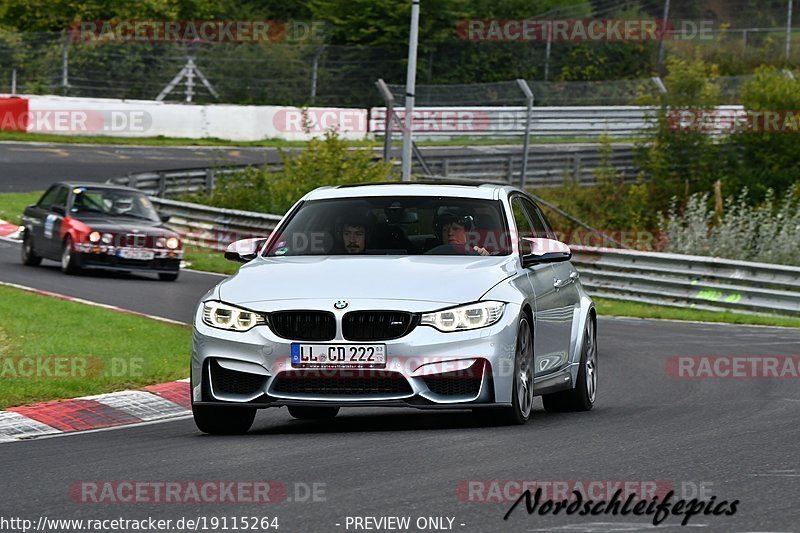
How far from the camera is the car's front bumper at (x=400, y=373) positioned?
9.36 meters

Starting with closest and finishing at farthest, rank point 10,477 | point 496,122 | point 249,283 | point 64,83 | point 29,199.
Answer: point 10,477 < point 249,283 < point 29,199 < point 496,122 < point 64,83

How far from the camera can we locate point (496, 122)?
44.3 meters

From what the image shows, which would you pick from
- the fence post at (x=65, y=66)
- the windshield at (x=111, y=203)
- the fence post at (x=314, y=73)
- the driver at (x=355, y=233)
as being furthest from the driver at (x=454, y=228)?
the fence post at (x=314, y=73)

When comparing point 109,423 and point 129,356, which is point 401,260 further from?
point 129,356

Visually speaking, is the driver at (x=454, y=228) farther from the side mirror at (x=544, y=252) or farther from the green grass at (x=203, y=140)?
the green grass at (x=203, y=140)

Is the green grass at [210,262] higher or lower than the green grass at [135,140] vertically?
lower

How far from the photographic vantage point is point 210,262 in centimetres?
2977

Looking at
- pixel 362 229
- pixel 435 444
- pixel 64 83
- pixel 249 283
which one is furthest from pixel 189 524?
pixel 64 83

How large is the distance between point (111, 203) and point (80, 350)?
1244cm

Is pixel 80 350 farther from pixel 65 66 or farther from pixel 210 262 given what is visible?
pixel 65 66

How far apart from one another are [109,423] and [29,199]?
26.8 metres

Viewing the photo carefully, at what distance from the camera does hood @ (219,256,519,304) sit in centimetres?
951

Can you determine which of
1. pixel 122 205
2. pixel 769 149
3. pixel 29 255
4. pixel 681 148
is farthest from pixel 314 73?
pixel 29 255

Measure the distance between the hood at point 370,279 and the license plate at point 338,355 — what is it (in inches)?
11.6
